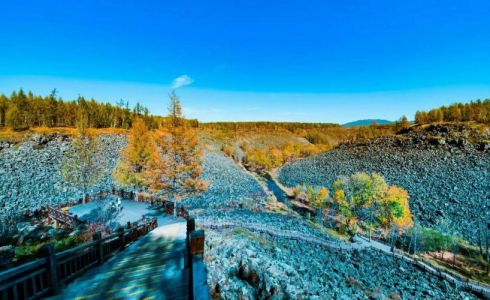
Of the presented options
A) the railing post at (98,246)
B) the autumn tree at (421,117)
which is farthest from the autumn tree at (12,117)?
the autumn tree at (421,117)

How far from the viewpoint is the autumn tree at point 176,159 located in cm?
2433

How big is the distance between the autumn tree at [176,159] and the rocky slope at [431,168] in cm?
4467

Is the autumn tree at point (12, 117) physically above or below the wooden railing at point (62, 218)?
above

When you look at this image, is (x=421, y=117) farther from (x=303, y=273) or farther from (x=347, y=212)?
(x=303, y=273)

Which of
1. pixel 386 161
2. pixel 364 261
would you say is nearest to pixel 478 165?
pixel 386 161

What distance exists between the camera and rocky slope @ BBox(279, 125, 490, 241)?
48875 mm

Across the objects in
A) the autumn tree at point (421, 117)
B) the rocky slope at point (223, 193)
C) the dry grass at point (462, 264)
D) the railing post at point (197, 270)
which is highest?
the autumn tree at point (421, 117)

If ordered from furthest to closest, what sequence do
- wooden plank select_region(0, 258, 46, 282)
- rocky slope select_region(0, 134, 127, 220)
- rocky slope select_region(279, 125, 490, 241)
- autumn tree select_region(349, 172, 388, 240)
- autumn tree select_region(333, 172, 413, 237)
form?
rocky slope select_region(279, 125, 490, 241) < autumn tree select_region(349, 172, 388, 240) < autumn tree select_region(333, 172, 413, 237) < rocky slope select_region(0, 134, 127, 220) < wooden plank select_region(0, 258, 46, 282)

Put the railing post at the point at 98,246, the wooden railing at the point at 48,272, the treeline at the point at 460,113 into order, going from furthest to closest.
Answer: the treeline at the point at 460,113 < the railing post at the point at 98,246 < the wooden railing at the point at 48,272

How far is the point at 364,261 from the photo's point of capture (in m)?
28.7

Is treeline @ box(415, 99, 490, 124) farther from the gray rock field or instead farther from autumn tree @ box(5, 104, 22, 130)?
autumn tree @ box(5, 104, 22, 130)

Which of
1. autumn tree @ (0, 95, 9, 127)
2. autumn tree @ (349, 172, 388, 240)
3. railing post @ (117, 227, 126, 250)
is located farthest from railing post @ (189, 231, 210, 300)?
autumn tree @ (0, 95, 9, 127)

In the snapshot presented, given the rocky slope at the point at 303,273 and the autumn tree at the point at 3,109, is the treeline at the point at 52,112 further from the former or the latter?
the rocky slope at the point at 303,273

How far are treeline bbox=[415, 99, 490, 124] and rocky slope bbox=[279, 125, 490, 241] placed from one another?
20802mm
